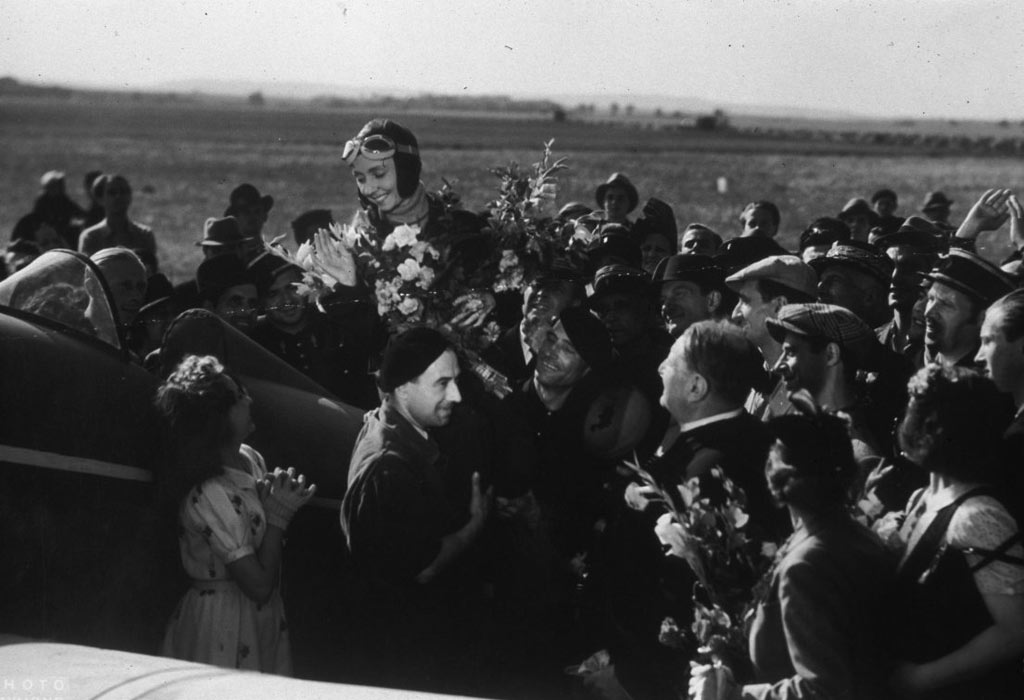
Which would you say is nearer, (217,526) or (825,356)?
(825,356)

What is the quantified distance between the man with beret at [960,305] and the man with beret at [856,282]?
1.10m

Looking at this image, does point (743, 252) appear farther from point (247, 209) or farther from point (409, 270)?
point (247, 209)

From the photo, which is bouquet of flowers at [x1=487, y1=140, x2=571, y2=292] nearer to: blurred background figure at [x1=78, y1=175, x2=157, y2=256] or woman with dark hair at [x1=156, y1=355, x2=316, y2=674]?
woman with dark hair at [x1=156, y1=355, x2=316, y2=674]

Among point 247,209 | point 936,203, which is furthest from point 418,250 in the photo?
point 936,203

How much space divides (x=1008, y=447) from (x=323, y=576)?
2.76 m

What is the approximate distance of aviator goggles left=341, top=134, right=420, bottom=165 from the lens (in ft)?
20.0

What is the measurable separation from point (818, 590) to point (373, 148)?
3352mm

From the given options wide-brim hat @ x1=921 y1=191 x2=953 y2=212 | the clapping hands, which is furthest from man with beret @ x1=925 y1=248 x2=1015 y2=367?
wide-brim hat @ x1=921 y1=191 x2=953 y2=212

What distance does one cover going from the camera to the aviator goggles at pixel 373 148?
6094 mm

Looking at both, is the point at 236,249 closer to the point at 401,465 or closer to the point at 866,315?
the point at 866,315

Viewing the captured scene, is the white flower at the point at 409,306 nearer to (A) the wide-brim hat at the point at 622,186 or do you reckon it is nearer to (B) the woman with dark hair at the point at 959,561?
(B) the woman with dark hair at the point at 959,561

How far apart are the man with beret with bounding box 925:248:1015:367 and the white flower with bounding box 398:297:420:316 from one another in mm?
2240

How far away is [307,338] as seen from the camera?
718 cm

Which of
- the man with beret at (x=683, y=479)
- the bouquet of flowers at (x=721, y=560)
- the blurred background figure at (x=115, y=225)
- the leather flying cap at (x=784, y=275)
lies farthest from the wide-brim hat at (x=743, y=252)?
the blurred background figure at (x=115, y=225)
